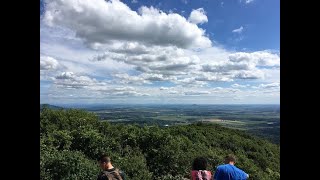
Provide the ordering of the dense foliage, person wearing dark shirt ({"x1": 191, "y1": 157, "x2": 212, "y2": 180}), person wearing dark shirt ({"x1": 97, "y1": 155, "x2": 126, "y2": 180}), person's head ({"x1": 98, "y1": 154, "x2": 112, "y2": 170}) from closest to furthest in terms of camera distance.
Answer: person wearing dark shirt ({"x1": 97, "y1": 155, "x2": 126, "y2": 180}), person's head ({"x1": 98, "y1": 154, "x2": 112, "y2": 170}), person wearing dark shirt ({"x1": 191, "y1": 157, "x2": 212, "y2": 180}), the dense foliage

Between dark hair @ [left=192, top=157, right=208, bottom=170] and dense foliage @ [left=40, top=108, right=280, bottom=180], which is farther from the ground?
dark hair @ [left=192, top=157, right=208, bottom=170]

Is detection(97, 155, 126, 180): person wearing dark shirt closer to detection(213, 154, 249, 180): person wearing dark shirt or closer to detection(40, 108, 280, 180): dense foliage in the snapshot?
detection(213, 154, 249, 180): person wearing dark shirt

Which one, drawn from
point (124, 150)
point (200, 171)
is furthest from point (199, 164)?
point (124, 150)

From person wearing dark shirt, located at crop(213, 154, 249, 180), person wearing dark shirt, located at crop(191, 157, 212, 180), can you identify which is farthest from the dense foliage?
person wearing dark shirt, located at crop(213, 154, 249, 180)

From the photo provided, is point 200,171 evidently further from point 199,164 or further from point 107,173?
point 107,173

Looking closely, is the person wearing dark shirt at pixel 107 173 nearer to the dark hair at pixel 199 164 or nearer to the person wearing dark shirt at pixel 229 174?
the dark hair at pixel 199 164

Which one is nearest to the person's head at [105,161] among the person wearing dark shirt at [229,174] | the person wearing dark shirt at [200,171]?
the person wearing dark shirt at [200,171]

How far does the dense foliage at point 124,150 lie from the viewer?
855 centimetres

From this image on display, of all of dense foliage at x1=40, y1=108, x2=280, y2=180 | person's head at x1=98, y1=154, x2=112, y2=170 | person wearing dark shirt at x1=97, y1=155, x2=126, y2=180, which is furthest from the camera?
dense foliage at x1=40, y1=108, x2=280, y2=180

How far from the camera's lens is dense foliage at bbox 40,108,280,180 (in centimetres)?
855
